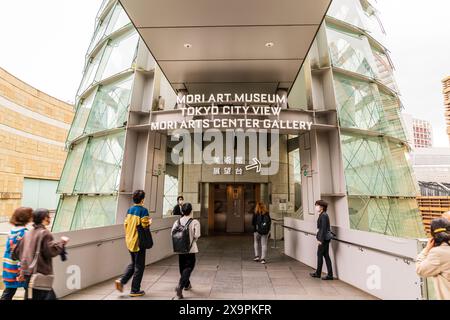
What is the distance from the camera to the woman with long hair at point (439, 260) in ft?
9.37

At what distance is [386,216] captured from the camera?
30.9 feet

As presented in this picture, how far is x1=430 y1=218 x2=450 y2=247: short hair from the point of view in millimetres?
2910

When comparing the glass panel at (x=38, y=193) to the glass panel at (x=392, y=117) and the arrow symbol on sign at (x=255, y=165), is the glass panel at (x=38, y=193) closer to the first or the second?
the arrow symbol on sign at (x=255, y=165)

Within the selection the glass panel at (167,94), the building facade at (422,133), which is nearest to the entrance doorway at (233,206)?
the glass panel at (167,94)

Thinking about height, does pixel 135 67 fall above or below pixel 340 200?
above

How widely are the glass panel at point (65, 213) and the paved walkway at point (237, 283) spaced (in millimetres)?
4993

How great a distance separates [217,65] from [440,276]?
7.50 meters

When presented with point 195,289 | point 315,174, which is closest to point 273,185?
point 315,174

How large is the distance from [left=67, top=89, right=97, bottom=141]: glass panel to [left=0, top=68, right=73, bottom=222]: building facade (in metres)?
11.0

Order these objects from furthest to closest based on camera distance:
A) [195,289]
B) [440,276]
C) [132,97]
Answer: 1. [132,97]
2. [195,289]
3. [440,276]

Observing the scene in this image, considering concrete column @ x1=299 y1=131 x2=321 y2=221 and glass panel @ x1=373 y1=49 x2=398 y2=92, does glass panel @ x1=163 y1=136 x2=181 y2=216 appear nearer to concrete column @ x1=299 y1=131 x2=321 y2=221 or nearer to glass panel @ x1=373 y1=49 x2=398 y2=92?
concrete column @ x1=299 y1=131 x2=321 y2=221

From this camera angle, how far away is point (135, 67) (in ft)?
35.0

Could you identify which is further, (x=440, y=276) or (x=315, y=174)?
(x=315, y=174)

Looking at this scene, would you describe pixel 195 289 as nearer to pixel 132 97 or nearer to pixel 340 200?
pixel 340 200
